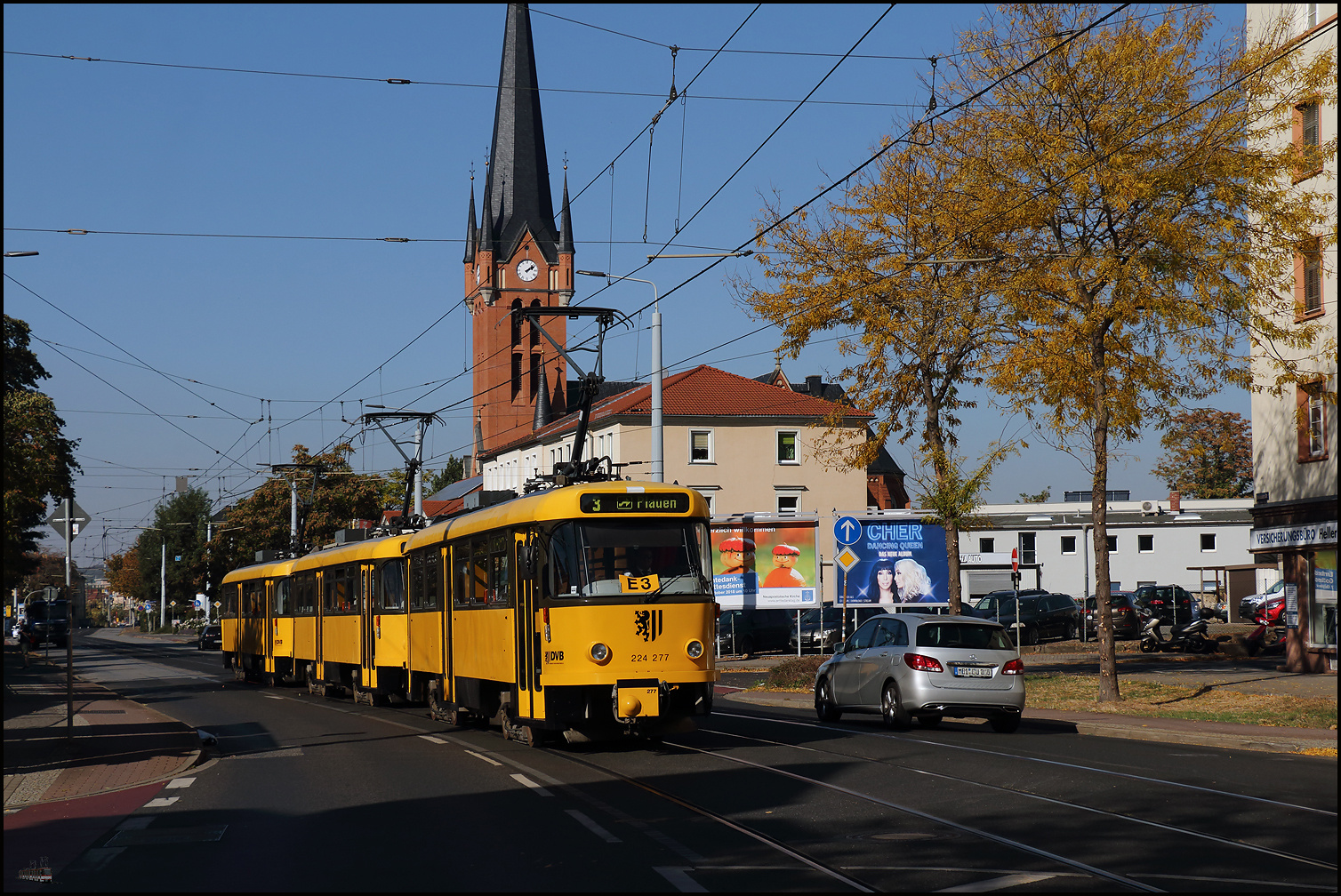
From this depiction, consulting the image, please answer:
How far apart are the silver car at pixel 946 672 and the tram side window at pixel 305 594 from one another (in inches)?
634

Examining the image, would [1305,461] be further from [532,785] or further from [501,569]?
[532,785]

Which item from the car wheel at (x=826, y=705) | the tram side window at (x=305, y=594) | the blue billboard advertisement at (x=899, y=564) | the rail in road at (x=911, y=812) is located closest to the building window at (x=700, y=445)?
the blue billboard advertisement at (x=899, y=564)

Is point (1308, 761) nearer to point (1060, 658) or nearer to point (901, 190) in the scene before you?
point (901, 190)

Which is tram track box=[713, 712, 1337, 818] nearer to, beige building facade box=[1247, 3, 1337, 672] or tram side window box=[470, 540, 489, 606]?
tram side window box=[470, 540, 489, 606]

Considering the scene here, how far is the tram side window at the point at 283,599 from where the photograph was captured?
111ft

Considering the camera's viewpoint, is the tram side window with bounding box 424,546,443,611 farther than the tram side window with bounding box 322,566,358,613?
No

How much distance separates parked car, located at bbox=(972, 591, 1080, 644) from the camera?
43375 mm

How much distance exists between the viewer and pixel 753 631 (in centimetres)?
4484

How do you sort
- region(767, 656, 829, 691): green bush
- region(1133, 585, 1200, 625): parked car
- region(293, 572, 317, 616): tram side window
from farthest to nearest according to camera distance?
region(1133, 585, 1200, 625): parked car < region(293, 572, 317, 616): tram side window < region(767, 656, 829, 691): green bush

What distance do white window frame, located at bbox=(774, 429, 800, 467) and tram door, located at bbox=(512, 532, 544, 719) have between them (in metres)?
55.5

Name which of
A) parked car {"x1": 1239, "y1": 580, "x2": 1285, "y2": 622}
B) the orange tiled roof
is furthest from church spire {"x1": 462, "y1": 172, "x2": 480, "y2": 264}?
parked car {"x1": 1239, "y1": 580, "x2": 1285, "y2": 622}

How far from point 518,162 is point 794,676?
221 feet

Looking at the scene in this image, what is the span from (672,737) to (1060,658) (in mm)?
20054

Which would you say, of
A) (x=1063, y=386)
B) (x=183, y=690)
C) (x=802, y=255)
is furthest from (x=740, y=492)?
(x=1063, y=386)
